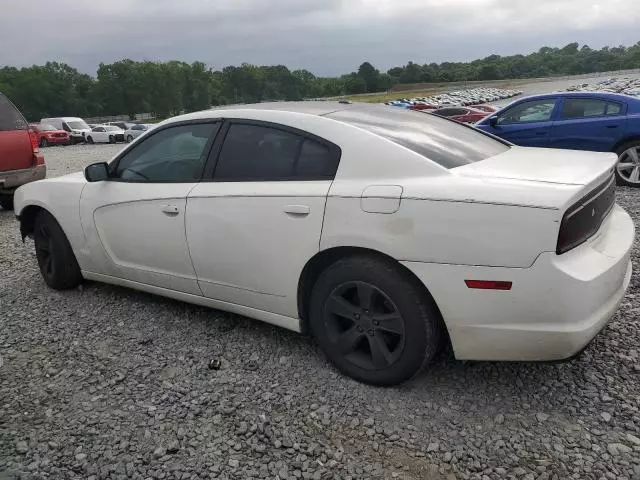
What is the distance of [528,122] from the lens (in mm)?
9078

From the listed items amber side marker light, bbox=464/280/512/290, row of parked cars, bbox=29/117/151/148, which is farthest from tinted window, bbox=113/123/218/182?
row of parked cars, bbox=29/117/151/148

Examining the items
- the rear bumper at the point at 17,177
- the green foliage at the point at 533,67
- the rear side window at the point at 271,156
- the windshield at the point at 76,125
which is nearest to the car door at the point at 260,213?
the rear side window at the point at 271,156

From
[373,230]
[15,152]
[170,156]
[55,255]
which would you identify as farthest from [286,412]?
[15,152]

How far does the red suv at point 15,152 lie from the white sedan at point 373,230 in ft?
16.7

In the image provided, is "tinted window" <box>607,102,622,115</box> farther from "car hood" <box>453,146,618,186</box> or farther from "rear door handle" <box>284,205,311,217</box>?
"rear door handle" <box>284,205,311,217</box>

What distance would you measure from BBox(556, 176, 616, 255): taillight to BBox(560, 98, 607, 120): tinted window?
6554 mm

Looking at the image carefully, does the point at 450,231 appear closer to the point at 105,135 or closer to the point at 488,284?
the point at 488,284

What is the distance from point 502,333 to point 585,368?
0.81 metres

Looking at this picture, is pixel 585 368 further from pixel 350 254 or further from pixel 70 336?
pixel 70 336

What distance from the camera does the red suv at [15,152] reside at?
26.1 feet

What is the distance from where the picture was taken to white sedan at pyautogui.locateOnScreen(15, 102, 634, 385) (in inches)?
91.2

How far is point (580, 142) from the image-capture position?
8469mm

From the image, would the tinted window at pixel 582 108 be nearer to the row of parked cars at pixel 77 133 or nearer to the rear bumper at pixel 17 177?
the rear bumper at pixel 17 177

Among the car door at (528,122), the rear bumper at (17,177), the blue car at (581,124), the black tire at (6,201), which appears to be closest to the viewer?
the rear bumper at (17,177)
